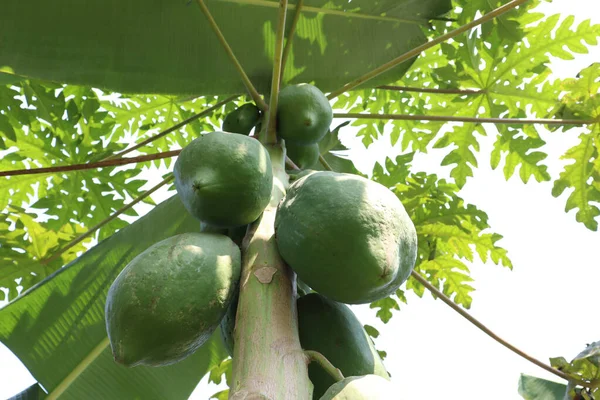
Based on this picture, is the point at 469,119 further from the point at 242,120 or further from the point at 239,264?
the point at 239,264

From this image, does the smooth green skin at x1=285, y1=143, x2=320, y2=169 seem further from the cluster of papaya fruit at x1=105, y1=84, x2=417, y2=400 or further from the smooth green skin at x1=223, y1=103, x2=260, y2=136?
the cluster of papaya fruit at x1=105, y1=84, x2=417, y2=400

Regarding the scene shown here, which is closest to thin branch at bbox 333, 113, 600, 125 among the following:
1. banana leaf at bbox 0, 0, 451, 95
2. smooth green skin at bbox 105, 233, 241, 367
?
banana leaf at bbox 0, 0, 451, 95

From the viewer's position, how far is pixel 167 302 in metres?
1.18

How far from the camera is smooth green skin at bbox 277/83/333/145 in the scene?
6.11 feet

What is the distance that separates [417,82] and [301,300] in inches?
109

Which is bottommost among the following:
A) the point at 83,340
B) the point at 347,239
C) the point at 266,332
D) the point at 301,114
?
the point at 83,340

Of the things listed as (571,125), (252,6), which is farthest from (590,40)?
(252,6)

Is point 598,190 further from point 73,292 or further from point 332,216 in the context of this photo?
point 73,292

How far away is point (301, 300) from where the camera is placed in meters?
1.46

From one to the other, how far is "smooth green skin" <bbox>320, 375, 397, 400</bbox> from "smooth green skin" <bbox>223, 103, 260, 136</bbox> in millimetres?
1197

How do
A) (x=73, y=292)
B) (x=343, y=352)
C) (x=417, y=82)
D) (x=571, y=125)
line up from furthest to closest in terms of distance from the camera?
1. (x=417, y=82)
2. (x=571, y=125)
3. (x=73, y=292)
4. (x=343, y=352)

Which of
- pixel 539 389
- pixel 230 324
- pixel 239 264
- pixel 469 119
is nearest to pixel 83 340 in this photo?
pixel 230 324

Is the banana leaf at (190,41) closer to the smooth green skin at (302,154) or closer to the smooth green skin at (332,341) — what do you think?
the smooth green skin at (302,154)

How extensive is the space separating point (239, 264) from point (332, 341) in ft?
0.95
